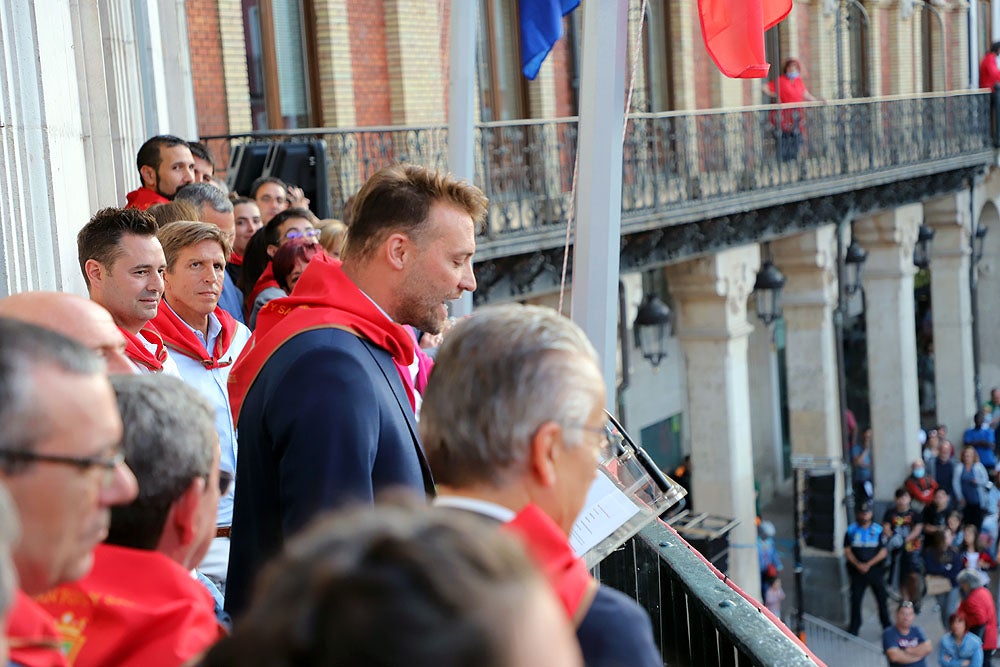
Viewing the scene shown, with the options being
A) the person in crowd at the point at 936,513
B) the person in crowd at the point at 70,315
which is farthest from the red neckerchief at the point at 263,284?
the person in crowd at the point at 936,513

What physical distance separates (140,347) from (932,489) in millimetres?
14509

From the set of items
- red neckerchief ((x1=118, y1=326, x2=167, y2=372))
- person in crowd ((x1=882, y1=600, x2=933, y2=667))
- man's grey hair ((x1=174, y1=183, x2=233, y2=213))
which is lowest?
person in crowd ((x1=882, y1=600, x2=933, y2=667))

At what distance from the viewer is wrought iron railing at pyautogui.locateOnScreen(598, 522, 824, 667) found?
275cm

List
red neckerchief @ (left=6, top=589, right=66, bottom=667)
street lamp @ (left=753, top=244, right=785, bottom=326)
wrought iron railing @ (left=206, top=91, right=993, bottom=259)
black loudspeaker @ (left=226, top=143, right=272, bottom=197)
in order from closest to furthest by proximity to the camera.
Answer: red neckerchief @ (left=6, top=589, right=66, bottom=667) < black loudspeaker @ (left=226, top=143, right=272, bottom=197) < wrought iron railing @ (left=206, top=91, right=993, bottom=259) < street lamp @ (left=753, top=244, right=785, bottom=326)

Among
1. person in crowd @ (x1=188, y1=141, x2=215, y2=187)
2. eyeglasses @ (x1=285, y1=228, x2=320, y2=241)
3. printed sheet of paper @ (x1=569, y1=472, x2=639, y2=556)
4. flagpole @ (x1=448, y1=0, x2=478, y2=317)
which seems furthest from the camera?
person in crowd @ (x1=188, y1=141, x2=215, y2=187)

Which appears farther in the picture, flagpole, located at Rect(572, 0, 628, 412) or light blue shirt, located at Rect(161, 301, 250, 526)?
flagpole, located at Rect(572, 0, 628, 412)

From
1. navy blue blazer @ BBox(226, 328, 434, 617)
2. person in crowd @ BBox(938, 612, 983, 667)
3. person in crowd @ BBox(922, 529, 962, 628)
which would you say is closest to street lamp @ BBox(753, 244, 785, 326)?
person in crowd @ BBox(922, 529, 962, 628)

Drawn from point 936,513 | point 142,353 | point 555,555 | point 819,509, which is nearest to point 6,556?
point 555,555

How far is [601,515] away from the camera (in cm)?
266

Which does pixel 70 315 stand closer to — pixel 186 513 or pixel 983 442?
pixel 186 513

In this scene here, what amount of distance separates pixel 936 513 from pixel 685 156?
5335mm

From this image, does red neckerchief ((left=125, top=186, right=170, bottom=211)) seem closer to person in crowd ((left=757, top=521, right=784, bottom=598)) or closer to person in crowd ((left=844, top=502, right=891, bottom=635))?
person in crowd ((left=844, top=502, right=891, bottom=635))

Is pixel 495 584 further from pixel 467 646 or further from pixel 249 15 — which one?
pixel 249 15

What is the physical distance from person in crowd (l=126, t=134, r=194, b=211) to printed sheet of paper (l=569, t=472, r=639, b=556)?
3615 millimetres
